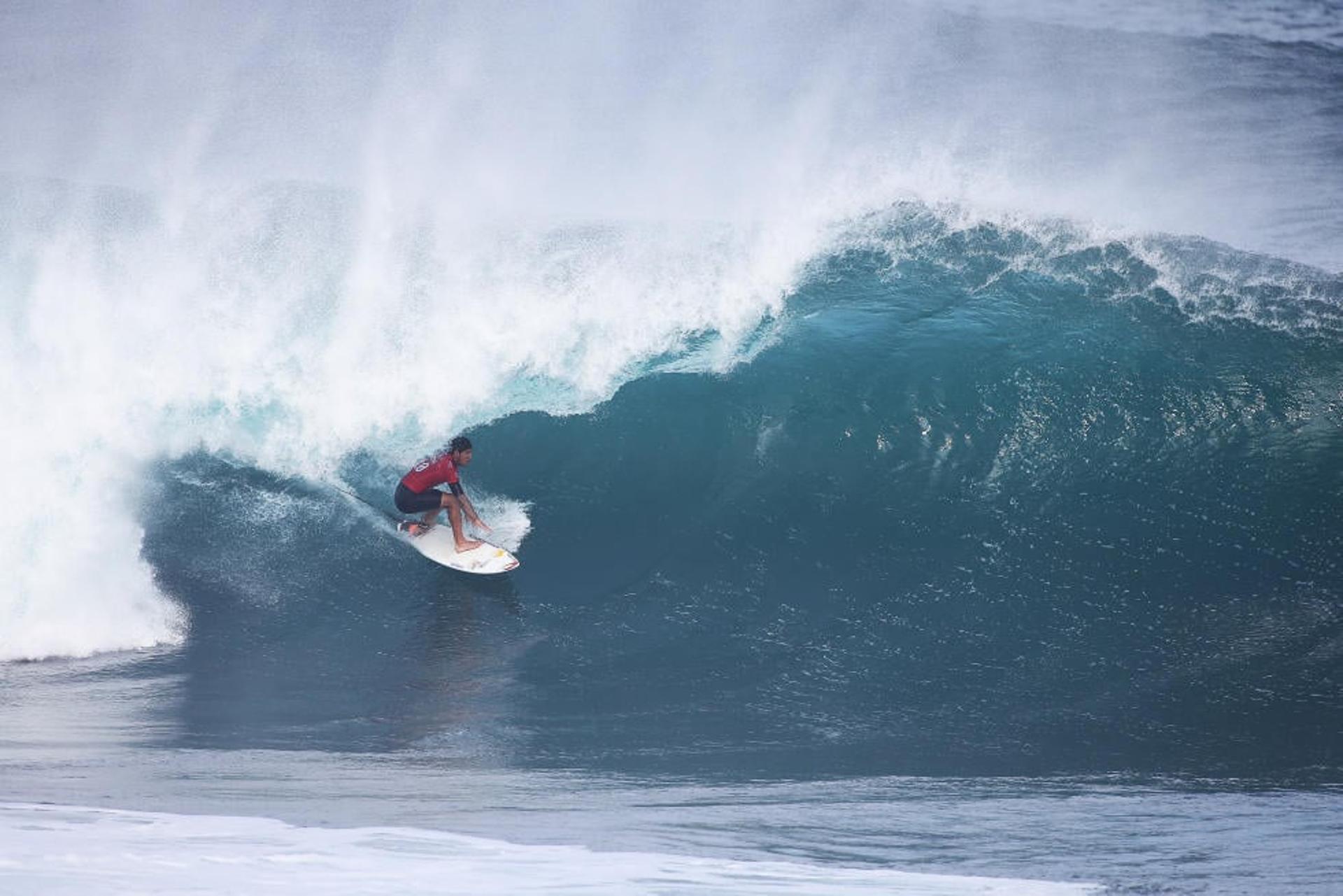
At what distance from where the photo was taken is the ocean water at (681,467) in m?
6.59

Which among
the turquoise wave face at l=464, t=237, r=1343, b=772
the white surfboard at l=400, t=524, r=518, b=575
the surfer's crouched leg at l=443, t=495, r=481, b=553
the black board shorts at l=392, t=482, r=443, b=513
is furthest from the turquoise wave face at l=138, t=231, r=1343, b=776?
the black board shorts at l=392, t=482, r=443, b=513

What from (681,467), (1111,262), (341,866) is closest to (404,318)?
(681,467)

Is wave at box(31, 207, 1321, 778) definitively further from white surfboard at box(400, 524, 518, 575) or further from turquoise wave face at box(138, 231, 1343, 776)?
white surfboard at box(400, 524, 518, 575)

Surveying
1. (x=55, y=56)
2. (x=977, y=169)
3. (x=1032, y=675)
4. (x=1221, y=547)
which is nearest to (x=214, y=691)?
(x=1032, y=675)

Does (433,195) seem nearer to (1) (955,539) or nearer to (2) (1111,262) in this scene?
(2) (1111,262)

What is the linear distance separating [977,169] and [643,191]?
13.7ft

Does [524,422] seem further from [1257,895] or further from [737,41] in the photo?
[737,41]

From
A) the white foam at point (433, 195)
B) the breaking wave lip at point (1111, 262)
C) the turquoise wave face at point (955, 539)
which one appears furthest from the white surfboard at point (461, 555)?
the breaking wave lip at point (1111, 262)

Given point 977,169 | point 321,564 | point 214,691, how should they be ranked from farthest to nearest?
point 977,169
point 321,564
point 214,691

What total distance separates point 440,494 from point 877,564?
11.4 feet

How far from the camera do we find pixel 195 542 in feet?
32.3

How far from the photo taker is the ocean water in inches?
259

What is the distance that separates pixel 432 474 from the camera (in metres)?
9.41

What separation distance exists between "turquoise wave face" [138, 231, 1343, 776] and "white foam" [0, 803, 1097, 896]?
130 centimetres
